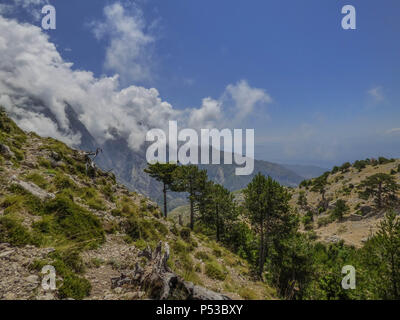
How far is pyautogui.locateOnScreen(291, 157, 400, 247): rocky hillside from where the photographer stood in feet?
147

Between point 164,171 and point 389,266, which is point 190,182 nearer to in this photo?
point 164,171

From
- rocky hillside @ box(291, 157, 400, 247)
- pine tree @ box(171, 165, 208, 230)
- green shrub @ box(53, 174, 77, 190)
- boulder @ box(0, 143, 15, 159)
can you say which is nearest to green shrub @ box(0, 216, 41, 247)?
green shrub @ box(53, 174, 77, 190)

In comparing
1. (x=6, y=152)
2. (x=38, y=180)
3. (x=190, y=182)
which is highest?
(x=6, y=152)

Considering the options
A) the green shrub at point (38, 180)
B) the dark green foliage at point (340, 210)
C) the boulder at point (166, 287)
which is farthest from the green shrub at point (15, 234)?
the dark green foliage at point (340, 210)

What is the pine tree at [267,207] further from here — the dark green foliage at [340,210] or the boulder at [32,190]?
the dark green foliage at [340,210]

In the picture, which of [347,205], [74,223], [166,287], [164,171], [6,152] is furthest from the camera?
[347,205]

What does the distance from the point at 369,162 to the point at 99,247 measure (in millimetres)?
107817

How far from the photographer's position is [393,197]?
48344mm

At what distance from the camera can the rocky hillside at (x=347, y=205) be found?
1769 inches

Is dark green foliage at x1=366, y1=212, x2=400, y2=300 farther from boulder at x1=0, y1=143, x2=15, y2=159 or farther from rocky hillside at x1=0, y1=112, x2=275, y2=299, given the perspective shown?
boulder at x1=0, y1=143, x2=15, y2=159

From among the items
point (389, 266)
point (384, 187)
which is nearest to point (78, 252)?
point (389, 266)

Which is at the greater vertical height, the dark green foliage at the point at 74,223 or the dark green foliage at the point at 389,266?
the dark green foliage at the point at 74,223

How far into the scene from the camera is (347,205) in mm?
Result: 56969
